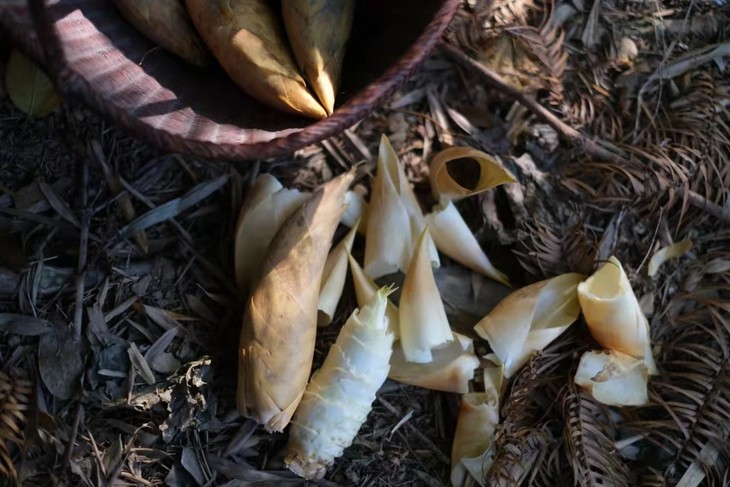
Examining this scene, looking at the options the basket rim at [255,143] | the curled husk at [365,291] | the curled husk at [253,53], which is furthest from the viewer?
the curled husk at [365,291]

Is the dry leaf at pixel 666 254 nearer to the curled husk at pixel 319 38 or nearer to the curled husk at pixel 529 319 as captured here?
the curled husk at pixel 529 319

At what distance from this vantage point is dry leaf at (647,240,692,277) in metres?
0.89

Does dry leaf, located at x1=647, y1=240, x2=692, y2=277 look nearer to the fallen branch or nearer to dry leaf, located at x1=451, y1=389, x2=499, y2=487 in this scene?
the fallen branch

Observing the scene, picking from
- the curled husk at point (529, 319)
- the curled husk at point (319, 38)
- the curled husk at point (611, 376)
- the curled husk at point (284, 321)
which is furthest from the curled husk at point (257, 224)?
the curled husk at point (611, 376)

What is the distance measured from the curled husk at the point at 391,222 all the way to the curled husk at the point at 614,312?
0.57 feet

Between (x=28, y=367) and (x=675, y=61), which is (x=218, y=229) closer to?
(x=28, y=367)

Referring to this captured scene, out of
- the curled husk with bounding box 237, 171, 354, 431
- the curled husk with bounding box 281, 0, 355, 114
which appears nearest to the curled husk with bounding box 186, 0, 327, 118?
the curled husk with bounding box 281, 0, 355, 114

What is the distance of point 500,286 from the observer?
90 centimetres

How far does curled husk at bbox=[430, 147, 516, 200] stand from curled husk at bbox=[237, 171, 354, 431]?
0.14m

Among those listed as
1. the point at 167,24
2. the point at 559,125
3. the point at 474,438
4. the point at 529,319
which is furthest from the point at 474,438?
the point at 167,24

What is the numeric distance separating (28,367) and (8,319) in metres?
0.05

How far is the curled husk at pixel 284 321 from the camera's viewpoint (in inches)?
30.2

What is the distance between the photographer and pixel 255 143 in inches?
26.3

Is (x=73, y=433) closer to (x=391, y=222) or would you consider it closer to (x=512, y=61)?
(x=391, y=222)
